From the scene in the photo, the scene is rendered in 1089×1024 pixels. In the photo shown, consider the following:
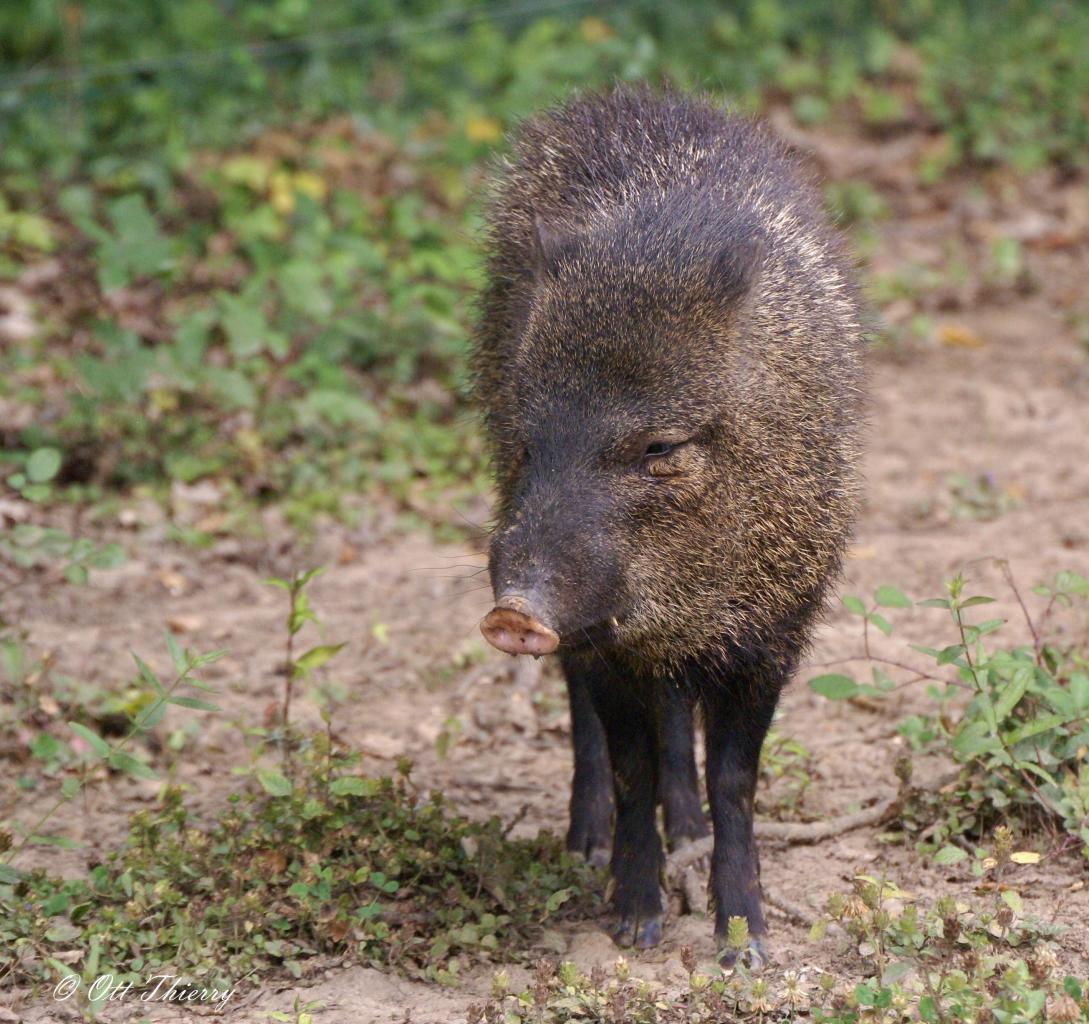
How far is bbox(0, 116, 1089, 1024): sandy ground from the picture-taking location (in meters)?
3.90

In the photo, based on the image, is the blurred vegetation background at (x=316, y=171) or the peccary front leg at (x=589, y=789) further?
the blurred vegetation background at (x=316, y=171)

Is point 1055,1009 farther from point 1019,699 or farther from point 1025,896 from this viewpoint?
Result: point 1019,699

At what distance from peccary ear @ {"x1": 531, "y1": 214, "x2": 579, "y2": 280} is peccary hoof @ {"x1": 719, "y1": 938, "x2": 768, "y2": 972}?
1.68 metres

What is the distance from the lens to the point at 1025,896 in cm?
377

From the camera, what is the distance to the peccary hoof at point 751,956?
371 centimetres

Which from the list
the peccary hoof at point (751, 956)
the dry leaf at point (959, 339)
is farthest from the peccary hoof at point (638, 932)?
the dry leaf at point (959, 339)

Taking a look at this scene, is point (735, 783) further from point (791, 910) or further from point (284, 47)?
point (284, 47)

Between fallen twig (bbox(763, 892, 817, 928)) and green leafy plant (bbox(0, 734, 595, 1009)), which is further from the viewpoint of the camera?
fallen twig (bbox(763, 892, 817, 928))

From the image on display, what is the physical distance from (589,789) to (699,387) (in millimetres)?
1411

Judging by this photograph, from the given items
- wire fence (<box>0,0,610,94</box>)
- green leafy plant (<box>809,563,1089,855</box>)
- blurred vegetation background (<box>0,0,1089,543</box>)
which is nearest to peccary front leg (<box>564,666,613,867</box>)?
green leafy plant (<box>809,563,1089,855</box>)

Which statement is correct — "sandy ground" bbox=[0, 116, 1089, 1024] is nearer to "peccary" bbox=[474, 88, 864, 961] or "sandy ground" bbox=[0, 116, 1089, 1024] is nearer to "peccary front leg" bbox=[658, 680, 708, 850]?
"peccary front leg" bbox=[658, 680, 708, 850]

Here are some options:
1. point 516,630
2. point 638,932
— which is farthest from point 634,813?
point 516,630

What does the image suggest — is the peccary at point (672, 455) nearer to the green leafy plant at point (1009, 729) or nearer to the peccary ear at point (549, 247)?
the peccary ear at point (549, 247)

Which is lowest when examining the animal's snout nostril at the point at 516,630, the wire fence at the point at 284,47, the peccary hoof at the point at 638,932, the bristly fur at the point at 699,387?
the peccary hoof at the point at 638,932
